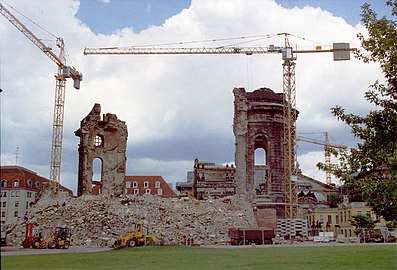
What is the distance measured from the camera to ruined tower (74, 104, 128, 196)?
2457 inches

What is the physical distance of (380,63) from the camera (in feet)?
44.6

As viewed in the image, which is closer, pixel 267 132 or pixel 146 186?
pixel 267 132

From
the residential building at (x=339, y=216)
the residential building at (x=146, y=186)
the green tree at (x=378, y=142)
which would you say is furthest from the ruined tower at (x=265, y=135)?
the green tree at (x=378, y=142)

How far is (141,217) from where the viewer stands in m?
46.2

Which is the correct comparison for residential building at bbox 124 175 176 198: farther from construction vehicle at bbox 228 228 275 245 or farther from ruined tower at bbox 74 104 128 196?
construction vehicle at bbox 228 228 275 245

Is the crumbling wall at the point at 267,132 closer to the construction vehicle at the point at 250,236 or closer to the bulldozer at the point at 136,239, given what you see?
the construction vehicle at the point at 250,236

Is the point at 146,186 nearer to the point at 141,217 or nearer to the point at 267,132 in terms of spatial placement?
the point at 267,132

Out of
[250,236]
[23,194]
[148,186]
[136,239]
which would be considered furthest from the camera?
[148,186]

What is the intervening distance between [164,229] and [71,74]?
3910 centimetres

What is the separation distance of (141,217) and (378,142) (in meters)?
35.1

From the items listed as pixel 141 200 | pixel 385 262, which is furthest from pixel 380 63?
pixel 141 200

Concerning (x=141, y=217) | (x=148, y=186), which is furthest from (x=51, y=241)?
(x=148, y=186)

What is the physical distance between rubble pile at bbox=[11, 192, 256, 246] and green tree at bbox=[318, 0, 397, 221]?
27976 millimetres

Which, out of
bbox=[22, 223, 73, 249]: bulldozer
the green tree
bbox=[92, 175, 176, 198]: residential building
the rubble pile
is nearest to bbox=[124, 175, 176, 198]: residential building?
bbox=[92, 175, 176, 198]: residential building
